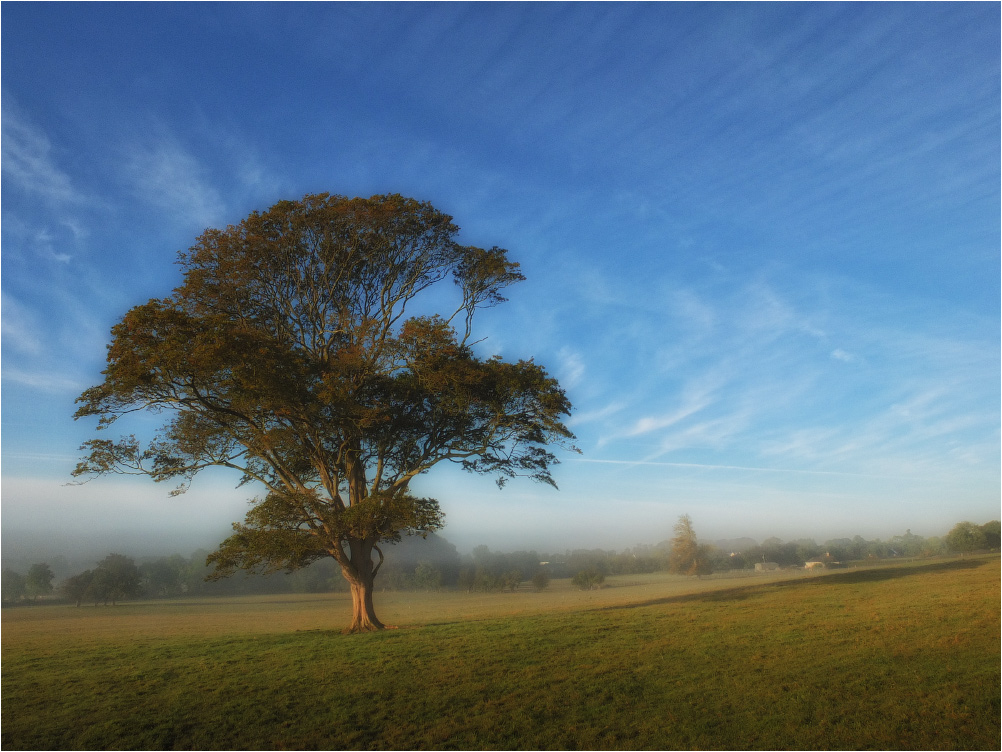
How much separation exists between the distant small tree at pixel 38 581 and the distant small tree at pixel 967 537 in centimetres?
10862

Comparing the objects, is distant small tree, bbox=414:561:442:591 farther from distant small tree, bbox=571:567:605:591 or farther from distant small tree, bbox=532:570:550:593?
distant small tree, bbox=571:567:605:591

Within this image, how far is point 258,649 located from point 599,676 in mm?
12466

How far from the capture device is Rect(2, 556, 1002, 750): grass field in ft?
32.0

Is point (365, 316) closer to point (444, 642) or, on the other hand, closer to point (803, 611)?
point (444, 642)

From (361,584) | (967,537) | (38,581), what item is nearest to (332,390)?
(361,584)

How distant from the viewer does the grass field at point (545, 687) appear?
9758mm

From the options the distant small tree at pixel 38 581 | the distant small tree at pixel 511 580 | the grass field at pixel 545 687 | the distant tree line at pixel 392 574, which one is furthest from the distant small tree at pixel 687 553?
the distant small tree at pixel 38 581

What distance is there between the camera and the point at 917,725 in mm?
9531

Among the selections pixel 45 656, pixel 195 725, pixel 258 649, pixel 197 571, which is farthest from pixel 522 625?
pixel 197 571

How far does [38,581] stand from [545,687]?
74288 mm

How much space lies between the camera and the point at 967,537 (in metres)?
71.3

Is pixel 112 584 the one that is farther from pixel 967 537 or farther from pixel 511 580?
pixel 967 537

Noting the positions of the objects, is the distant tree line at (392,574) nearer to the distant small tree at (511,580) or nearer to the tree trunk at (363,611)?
the distant small tree at (511,580)

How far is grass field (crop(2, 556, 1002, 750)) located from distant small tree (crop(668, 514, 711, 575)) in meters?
52.0
